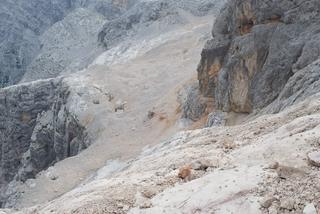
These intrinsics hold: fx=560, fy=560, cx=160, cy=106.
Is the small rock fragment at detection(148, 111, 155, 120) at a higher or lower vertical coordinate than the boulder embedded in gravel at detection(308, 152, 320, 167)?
lower

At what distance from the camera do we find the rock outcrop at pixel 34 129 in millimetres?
41681

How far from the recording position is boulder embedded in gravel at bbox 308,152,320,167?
968 centimetres

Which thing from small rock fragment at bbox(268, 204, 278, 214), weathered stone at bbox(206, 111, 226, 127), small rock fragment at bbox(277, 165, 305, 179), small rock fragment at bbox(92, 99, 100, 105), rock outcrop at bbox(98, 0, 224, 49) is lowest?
small rock fragment at bbox(92, 99, 100, 105)

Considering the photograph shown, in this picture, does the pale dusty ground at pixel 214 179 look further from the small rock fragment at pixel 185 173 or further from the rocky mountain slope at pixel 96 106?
the rocky mountain slope at pixel 96 106

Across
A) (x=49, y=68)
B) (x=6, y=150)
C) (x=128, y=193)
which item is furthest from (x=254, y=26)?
(x=49, y=68)

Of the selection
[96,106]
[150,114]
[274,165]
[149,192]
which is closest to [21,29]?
[96,106]

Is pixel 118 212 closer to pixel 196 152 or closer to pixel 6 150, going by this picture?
pixel 196 152

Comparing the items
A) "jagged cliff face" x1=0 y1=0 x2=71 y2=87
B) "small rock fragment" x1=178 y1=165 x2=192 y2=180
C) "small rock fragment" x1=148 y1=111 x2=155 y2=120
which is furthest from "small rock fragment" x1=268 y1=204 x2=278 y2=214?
"jagged cliff face" x1=0 y1=0 x2=71 y2=87

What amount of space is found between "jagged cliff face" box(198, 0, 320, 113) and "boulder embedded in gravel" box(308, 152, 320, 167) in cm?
743

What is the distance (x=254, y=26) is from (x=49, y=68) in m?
64.4

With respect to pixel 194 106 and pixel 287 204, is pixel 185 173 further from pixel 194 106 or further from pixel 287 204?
pixel 194 106

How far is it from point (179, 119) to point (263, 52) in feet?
31.8

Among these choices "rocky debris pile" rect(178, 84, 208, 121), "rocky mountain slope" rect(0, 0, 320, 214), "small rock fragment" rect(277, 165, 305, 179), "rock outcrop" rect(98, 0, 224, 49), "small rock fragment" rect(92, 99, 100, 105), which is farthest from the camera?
"rock outcrop" rect(98, 0, 224, 49)

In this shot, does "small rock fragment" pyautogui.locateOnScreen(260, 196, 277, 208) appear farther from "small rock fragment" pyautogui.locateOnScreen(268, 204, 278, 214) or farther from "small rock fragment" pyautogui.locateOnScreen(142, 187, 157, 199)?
"small rock fragment" pyautogui.locateOnScreen(142, 187, 157, 199)
